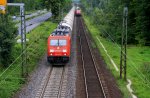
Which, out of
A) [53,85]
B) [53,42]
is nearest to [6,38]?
[53,42]

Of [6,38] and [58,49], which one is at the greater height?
[6,38]

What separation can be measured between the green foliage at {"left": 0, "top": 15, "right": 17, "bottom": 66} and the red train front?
4125mm

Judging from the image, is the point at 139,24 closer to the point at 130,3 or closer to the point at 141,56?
the point at 130,3

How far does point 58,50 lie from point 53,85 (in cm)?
800

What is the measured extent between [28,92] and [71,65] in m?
10.8

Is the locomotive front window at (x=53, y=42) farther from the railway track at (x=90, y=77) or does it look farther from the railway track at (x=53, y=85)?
the railway track at (x=90, y=77)

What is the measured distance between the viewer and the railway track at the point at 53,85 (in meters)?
26.5

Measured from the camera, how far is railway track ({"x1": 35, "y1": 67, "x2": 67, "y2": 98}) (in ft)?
87.1

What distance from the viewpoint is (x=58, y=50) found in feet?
120

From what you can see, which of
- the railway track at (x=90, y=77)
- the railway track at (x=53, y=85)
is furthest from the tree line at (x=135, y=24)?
the railway track at (x=53, y=85)

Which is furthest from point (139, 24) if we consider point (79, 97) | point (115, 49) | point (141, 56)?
point (79, 97)

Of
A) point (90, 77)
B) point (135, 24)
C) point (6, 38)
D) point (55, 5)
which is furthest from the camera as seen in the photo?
point (55, 5)

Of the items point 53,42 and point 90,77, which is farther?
point 53,42

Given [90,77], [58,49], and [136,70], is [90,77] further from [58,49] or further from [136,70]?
[58,49]
